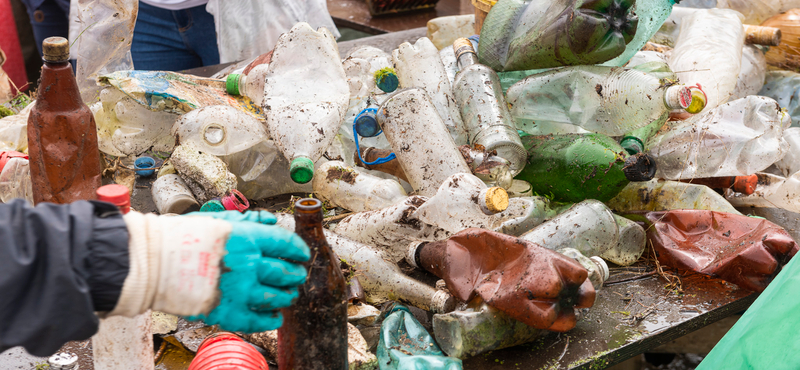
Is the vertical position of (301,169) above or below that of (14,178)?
above

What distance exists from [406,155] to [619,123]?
74 centimetres

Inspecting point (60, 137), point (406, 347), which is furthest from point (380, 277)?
point (60, 137)

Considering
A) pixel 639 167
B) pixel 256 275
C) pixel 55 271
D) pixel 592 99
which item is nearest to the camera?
pixel 55 271

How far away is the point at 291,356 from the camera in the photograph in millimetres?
1104

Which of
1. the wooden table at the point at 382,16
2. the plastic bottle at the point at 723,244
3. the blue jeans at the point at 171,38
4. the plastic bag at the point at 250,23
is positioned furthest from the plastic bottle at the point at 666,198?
the wooden table at the point at 382,16

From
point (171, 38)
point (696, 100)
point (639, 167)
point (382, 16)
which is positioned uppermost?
point (696, 100)

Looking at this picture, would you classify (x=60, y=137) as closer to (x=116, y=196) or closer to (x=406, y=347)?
(x=116, y=196)

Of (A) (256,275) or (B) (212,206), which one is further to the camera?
(B) (212,206)

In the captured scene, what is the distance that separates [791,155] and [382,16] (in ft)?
11.8

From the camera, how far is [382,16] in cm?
502

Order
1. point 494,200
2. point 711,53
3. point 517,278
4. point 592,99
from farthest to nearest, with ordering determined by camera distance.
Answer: point 711,53 → point 592,99 → point 494,200 → point 517,278

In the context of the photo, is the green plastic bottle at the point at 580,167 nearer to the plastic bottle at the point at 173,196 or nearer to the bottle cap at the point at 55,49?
the plastic bottle at the point at 173,196

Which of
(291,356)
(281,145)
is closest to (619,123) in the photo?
(281,145)

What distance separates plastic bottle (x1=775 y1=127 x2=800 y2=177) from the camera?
2.07 metres
